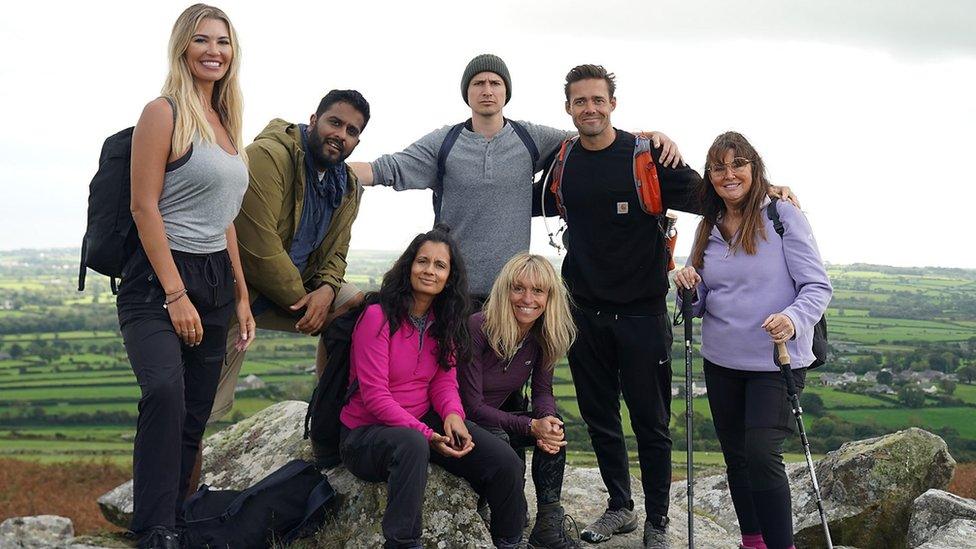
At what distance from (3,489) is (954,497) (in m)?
22.6

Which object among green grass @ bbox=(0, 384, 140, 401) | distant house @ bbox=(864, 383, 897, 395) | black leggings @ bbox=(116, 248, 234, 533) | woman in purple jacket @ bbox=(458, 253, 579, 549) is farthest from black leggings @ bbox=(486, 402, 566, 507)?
green grass @ bbox=(0, 384, 140, 401)

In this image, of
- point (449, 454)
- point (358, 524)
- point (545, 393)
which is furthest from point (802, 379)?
point (358, 524)

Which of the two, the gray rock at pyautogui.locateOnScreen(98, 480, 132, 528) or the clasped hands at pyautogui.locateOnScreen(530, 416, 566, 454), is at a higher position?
the clasped hands at pyautogui.locateOnScreen(530, 416, 566, 454)

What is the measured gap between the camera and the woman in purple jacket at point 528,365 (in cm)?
615

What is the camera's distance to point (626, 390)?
6500 millimetres

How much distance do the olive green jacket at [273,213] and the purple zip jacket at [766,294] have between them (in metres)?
2.99

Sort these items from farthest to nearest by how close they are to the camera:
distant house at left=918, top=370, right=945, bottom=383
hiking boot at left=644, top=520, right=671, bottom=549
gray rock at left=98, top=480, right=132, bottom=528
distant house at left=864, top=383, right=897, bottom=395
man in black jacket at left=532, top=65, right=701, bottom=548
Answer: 1. distant house at left=918, top=370, right=945, bottom=383
2. distant house at left=864, top=383, right=897, bottom=395
3. gray rock at left=98, top=480, right=132, bottom=528
4. hiking boot at left=644, top=520, right=671, bottom=549
5. man in black jacket at left=532, top=65, right=701, bottom=548

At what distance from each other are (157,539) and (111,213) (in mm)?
2007

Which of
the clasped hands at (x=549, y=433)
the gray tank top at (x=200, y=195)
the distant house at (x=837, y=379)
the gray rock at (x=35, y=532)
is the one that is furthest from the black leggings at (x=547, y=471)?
the distant house at (x=837, y=379)

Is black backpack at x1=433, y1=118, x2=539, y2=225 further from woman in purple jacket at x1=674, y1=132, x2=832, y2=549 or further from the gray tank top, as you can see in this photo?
the gray tank top

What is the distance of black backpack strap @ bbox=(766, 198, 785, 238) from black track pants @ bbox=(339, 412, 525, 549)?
2.42 meters

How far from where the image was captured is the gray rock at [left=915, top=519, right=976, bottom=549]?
762cm

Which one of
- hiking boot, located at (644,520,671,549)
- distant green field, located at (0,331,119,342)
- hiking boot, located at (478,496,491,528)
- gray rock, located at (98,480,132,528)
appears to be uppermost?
hiking boot, located at (478,496,491,528)

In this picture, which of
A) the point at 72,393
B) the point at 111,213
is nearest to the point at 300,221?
the point at 111,213
